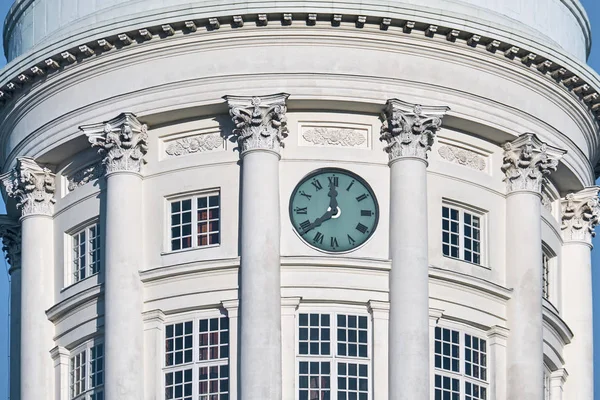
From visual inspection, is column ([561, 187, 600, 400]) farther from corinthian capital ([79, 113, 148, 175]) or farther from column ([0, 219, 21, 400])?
column ([0, 219, 21, 400])

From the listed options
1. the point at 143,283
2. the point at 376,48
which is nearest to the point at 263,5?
the point at 376,48

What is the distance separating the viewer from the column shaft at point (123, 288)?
65312 mm

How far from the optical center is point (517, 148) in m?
68.4

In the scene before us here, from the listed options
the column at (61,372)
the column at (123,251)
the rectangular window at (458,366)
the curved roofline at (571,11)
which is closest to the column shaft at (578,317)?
the rectangular window at (458,366)

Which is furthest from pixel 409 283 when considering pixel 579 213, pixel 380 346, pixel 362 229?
pixel 579 213

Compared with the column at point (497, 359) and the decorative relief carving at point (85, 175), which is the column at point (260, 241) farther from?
the column at point (497, 359)

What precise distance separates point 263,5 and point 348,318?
791 cm

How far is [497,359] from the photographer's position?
220 feet

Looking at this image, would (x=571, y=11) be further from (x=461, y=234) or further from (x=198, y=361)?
(x=198, y=361)

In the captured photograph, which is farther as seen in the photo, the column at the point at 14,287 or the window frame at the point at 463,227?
the column at the point at 14,287

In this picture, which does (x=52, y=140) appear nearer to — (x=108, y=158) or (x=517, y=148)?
(x=108, y=158)

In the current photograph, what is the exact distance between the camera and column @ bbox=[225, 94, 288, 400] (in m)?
64.1

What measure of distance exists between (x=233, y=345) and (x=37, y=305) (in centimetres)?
635

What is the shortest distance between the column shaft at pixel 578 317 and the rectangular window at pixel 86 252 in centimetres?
1242
